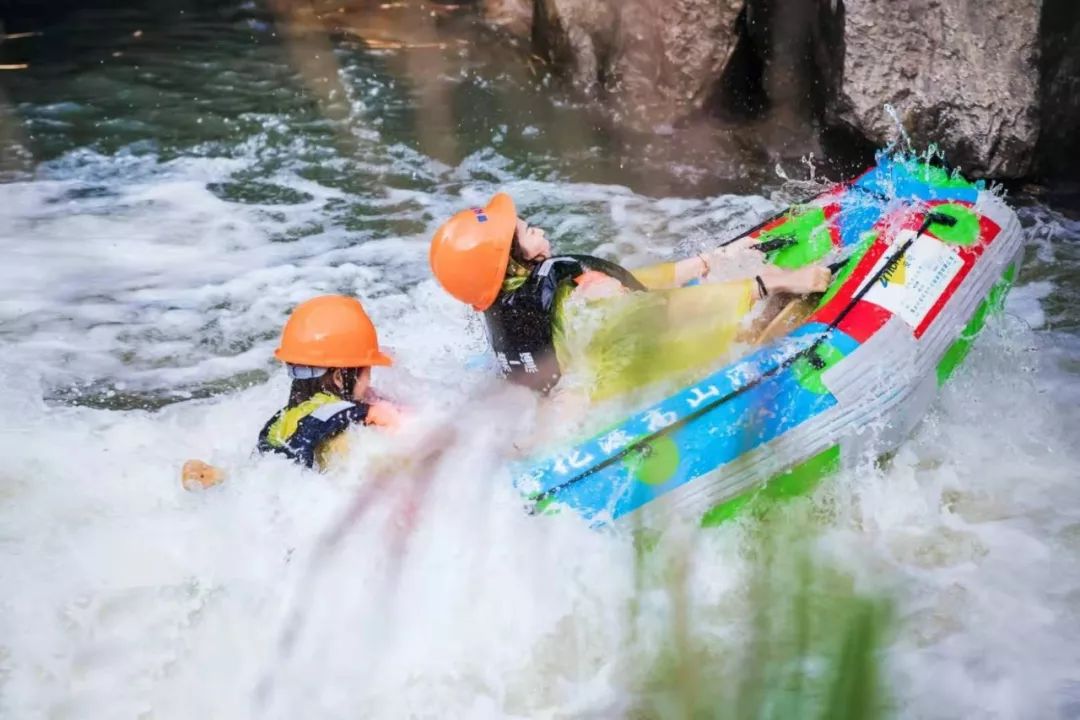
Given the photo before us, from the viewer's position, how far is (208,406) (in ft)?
16.6

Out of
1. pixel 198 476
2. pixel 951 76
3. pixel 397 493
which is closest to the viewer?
pixel 397 493

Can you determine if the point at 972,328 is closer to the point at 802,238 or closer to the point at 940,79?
the point at 802,238

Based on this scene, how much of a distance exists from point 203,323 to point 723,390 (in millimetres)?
3668

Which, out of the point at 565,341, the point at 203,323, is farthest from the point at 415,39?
the point at 565,341

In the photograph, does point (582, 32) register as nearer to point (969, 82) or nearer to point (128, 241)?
point (969, 82)

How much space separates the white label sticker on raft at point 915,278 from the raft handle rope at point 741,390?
0.02 meters

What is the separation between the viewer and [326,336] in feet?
12.1

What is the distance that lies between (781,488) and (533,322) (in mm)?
1072

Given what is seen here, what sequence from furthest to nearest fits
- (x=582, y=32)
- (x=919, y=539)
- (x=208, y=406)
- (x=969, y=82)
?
(x=582, y=32)
(x=969, y=82)
(x=208, y=406)
(x=919, y=539)

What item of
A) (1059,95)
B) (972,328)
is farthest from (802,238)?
(1059,95)

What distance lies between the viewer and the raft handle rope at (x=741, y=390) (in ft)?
11.1

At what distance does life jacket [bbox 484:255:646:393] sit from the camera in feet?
12.1

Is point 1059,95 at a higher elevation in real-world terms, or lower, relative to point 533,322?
lower

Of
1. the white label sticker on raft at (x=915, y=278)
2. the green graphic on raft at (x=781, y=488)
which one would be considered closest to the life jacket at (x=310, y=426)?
the green graphic on raft at (x=781, y=488)
